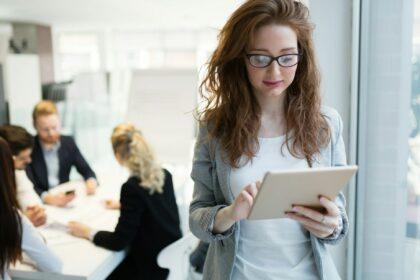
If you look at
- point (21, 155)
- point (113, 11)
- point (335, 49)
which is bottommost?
point (21, 155)

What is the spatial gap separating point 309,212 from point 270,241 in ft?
0.49

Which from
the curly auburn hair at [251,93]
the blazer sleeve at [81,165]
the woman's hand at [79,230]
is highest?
the curly auburn hair at [251,93]

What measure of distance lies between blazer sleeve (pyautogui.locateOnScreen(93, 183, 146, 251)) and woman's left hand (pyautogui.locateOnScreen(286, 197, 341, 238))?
1168 mm

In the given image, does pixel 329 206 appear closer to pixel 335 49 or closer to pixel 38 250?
pixel 335 49

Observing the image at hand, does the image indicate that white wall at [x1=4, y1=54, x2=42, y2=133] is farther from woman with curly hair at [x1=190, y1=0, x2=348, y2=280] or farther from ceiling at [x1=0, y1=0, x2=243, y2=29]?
woman with curly hair at [x1=190, y1=0, x2=348, y2=280]

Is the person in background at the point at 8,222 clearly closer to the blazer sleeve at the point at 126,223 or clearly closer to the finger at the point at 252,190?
the blazer sleeve at the point at 126,223

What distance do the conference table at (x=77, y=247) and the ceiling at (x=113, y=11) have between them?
3.37 meters

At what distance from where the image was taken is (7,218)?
1.51 metres

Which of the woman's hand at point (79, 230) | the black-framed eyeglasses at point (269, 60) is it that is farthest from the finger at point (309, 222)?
the woman's hand at point (79, 230)

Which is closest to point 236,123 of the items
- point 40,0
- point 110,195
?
point 110,195

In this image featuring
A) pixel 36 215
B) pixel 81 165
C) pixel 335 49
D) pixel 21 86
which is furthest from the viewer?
pixel 21 86

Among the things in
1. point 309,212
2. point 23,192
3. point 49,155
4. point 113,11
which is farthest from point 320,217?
point 113,11

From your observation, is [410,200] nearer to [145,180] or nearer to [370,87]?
[370,87]

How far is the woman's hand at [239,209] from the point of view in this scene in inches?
32.1
